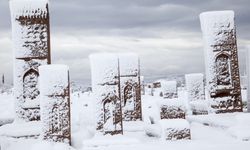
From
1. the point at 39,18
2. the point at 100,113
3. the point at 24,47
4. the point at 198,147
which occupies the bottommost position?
the point at 198,147

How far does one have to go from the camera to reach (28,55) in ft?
46.3

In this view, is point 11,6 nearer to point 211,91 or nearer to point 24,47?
point 24,47

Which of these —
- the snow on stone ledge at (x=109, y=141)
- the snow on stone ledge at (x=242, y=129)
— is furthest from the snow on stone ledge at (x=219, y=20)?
the snow on stone ledge at (x=109, y=141)

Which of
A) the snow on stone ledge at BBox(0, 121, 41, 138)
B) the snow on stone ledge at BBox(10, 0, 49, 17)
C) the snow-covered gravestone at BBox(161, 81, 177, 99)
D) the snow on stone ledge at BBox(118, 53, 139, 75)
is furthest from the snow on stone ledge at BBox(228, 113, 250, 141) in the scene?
the snow-covered gravestone at BBox(161, 81, 177, 99)

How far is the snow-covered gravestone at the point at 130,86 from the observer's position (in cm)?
1516

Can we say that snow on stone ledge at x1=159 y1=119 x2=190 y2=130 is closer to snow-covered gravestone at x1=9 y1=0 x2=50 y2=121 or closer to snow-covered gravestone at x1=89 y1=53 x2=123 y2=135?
snow-covered gravestone at x1=89 y1=53 x2=123 y2=135

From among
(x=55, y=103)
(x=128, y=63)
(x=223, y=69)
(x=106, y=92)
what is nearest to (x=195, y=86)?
(x=223, y=69)

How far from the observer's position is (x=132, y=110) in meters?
15.3

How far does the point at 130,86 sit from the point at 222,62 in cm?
374

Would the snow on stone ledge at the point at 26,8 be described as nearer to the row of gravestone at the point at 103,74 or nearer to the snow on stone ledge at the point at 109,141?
the row of gravestone at the point at 103,74

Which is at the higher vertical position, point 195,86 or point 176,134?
point 195,86

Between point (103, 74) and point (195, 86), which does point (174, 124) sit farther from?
point (195, 86)

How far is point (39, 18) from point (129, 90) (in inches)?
176

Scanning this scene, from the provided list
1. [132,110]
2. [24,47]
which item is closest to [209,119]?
[132,110]
